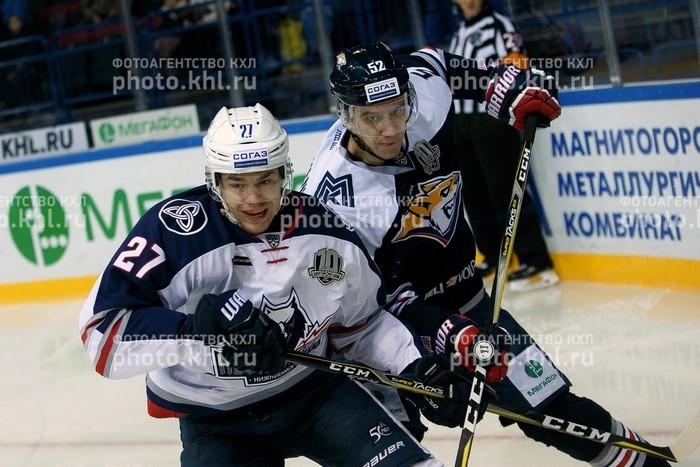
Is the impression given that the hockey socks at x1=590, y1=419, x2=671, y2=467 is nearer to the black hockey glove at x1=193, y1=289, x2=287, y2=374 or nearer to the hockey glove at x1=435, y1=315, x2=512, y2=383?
the hockey glove at x1=435, y1=315, x2=512, y2=383

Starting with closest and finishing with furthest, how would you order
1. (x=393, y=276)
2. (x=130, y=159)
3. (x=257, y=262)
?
(x=257, y=262) < (x=393, y=276) < (x=130, y=159)

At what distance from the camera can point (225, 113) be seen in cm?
244

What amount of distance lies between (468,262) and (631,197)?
7.36 feet

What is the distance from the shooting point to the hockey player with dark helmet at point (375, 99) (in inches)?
104

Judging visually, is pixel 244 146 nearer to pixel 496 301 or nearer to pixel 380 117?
pixel 380 117

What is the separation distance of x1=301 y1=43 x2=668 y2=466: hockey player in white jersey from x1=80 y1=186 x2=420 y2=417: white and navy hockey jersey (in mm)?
261

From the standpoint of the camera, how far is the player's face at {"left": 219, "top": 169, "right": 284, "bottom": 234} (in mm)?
2322

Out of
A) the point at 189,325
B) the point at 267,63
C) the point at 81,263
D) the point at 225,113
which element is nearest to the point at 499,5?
the point at 267,63

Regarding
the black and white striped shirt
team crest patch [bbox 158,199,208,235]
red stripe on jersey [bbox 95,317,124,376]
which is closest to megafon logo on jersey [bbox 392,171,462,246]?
team crest patch [bbox 158,199,208,235]

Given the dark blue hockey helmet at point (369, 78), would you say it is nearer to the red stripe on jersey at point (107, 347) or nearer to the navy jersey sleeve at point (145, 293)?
the navy jersey sleeve at point (145, 293)

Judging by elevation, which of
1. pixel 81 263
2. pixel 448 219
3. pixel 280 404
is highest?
pixel 448 219

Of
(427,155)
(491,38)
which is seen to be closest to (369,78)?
(427,155)

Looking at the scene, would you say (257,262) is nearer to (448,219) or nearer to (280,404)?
(280,404)

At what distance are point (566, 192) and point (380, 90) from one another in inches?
113
